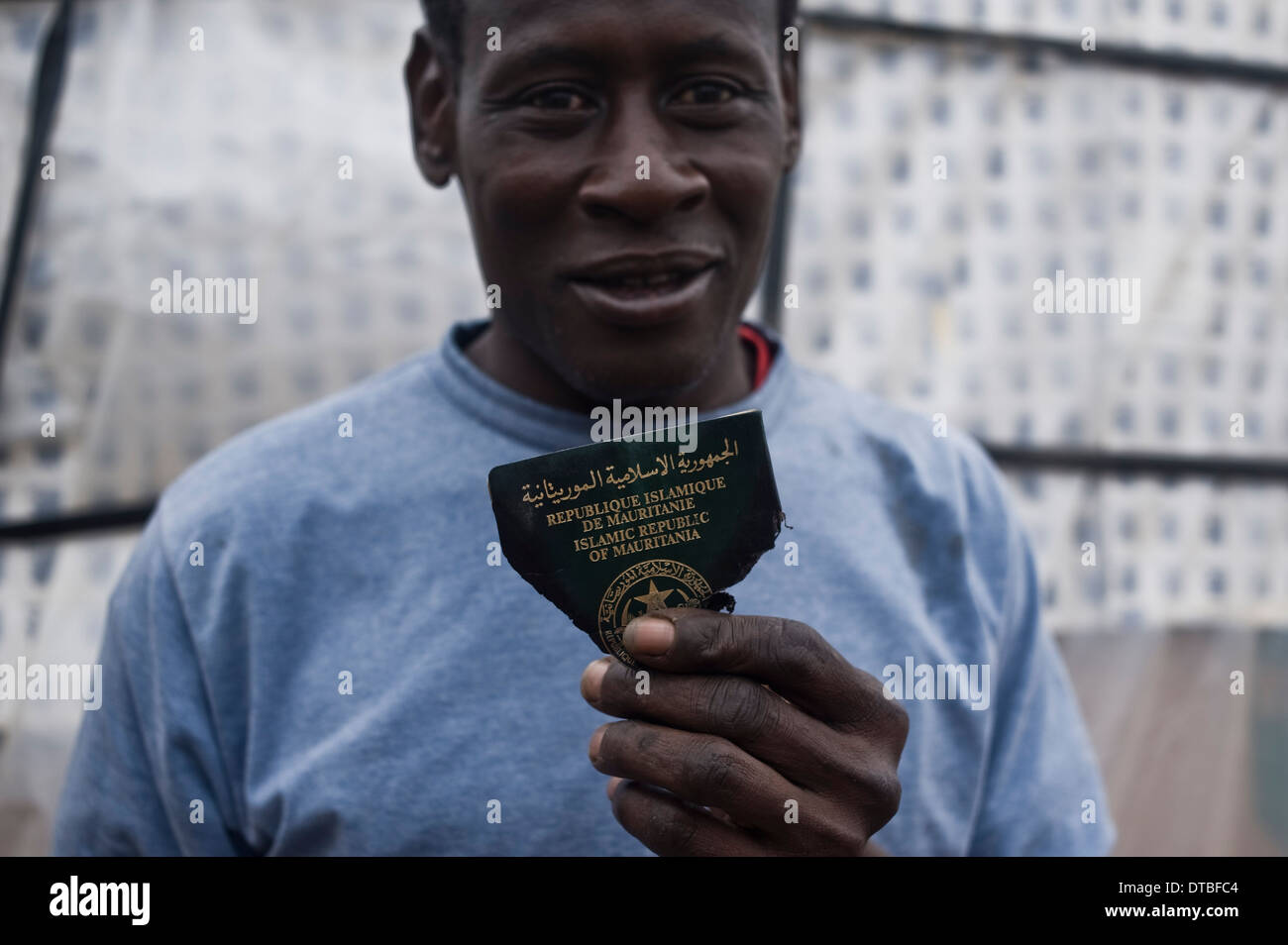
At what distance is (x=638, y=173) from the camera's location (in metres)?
1.38

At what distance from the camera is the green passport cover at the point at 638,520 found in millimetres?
1165

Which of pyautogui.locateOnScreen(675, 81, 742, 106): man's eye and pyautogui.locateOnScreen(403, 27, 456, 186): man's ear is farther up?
pyautogui.locateOnScreen(403, 27, 456, 186): man's ear

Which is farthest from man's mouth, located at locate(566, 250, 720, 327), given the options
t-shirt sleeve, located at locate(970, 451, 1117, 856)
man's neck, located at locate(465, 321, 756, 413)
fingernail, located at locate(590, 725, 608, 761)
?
t-shirt sleeve, located at locate(970, 451, 1117, 856)

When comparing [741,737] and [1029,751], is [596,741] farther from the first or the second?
[1029,751]

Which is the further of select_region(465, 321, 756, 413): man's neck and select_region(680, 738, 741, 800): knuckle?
select_region(465, 321, 756, 413): man's neck

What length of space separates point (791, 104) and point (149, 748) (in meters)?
1.34

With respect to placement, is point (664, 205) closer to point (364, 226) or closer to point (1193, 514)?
point (364, 226)

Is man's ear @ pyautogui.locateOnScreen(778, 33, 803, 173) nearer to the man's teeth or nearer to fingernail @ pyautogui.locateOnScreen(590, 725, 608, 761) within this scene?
the man's teeth

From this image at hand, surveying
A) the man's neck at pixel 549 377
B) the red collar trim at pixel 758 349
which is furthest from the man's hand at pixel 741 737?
the red collar trim at pixel 758 349

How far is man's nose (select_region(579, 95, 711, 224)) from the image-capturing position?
1382mm

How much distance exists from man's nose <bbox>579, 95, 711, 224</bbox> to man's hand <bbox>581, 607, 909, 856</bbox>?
21.3 inches

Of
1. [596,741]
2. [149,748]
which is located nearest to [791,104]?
[596,741]

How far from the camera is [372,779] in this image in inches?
55.2

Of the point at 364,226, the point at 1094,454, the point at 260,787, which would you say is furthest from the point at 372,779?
the point at 1094,454
